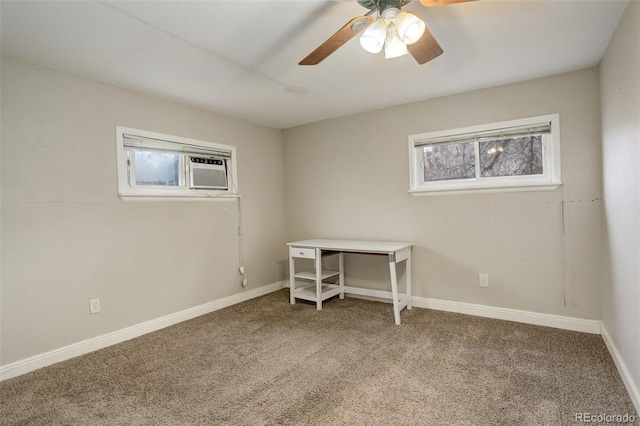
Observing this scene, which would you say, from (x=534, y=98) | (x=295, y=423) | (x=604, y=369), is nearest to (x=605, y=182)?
(x=534, y=98)

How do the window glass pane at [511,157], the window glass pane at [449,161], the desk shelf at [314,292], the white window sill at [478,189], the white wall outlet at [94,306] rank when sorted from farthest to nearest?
the desk shelf at [314,292], the window glass pane at [449,161], the window glass pane at [511,157], the white window sill at [478,189], the white wall outlet at [94,306]

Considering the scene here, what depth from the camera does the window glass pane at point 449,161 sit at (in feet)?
11.1

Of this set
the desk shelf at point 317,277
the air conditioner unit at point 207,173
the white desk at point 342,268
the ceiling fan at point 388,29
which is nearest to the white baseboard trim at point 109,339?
the desk shelf at point 317,277

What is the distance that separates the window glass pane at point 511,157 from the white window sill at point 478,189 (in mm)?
197

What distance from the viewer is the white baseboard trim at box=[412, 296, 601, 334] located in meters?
2.79

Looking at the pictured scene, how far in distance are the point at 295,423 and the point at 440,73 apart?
2.76m

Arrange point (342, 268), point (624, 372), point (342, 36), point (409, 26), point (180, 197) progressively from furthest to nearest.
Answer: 1. point (342, 268)
2. point (180, 197)
3. point (624, 372)
4. point (342, 36)
5. point (409, 26)

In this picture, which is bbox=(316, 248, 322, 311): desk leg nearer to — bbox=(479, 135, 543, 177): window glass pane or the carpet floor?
the carpet floor

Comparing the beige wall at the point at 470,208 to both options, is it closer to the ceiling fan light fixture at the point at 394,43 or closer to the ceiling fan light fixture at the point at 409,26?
the ceiling fan light fixture at the point at 394,43

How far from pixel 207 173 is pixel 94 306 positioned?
1653mm

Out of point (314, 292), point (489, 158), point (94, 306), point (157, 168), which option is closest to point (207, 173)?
point (157, 168)

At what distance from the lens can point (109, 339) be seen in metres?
2.79

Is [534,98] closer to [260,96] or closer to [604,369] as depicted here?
[604,369]

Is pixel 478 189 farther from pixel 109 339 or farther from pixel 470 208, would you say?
pixel 109 339
